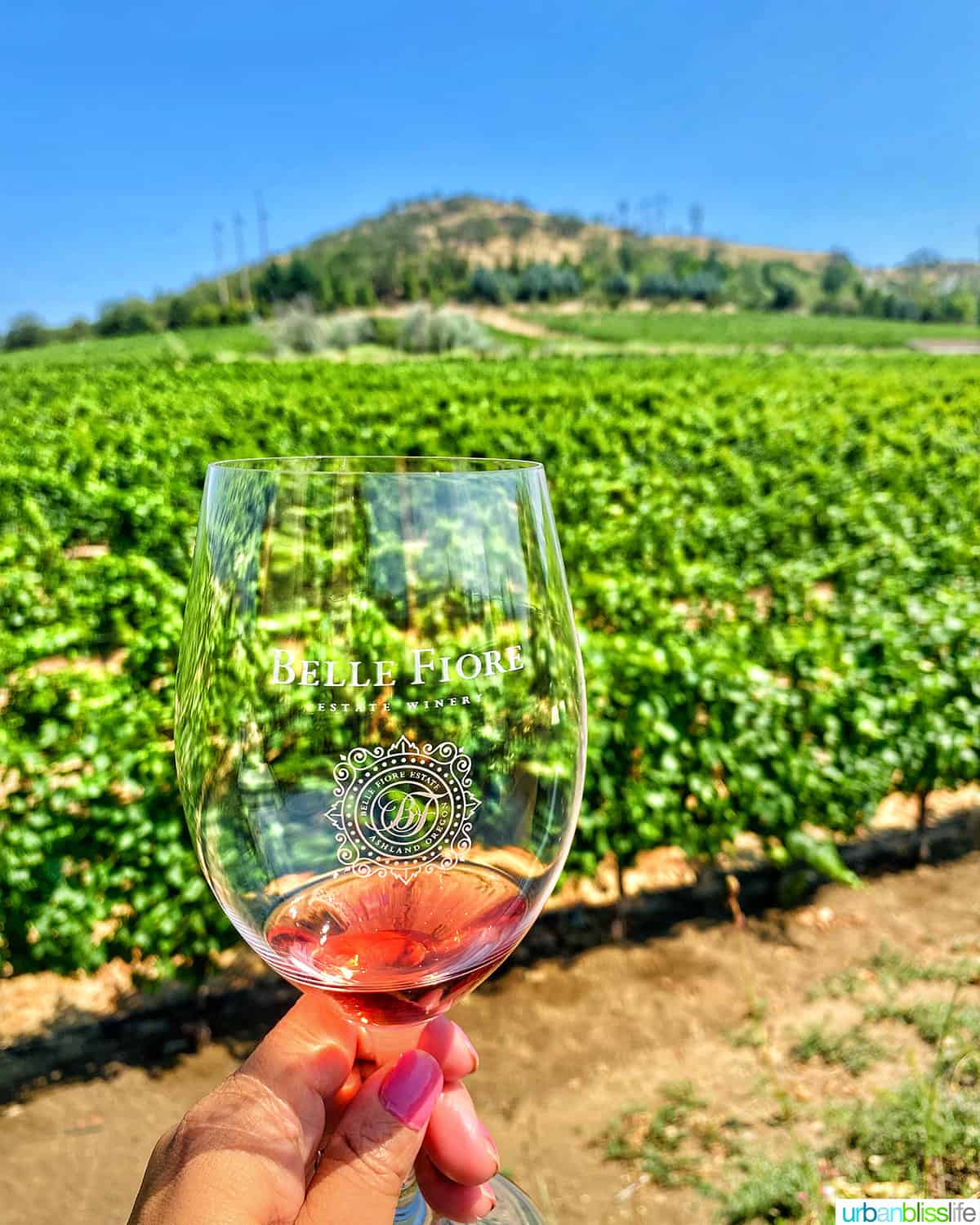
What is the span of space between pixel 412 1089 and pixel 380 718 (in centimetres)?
45

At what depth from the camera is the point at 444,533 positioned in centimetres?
79

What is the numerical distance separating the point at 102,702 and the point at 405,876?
3169 millimetres

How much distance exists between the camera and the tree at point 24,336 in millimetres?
93500

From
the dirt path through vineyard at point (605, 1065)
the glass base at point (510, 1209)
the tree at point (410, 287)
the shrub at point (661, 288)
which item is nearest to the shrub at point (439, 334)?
the tree at point (410, 287)

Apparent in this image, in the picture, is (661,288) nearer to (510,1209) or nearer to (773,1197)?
(773,1197)

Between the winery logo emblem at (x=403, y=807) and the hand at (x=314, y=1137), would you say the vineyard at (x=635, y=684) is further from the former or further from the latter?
the winery logo emblem at (x=403, y=807)

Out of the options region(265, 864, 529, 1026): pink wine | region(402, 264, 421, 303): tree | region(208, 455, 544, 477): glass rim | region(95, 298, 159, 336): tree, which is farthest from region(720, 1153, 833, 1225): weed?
region(402, 264, 421, 303): tree

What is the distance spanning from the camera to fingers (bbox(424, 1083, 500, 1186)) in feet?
3.67

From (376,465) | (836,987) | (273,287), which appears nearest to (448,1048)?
(376,465)

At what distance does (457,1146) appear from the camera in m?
1.12

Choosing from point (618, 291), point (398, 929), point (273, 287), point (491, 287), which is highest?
point (273, 287)

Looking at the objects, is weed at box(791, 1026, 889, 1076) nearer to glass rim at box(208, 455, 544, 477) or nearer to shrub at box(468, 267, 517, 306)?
glass rim at box(208, 455, 544, 477)

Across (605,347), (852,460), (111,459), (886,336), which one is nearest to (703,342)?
(605,347)

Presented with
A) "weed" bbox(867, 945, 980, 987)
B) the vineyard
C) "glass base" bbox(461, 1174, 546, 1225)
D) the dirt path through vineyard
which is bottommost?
the dirt path through vineyard
